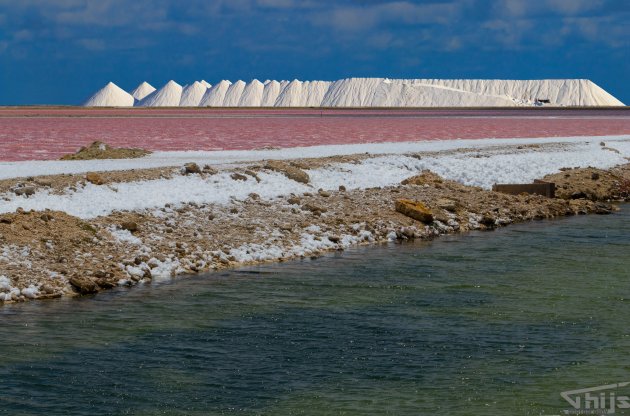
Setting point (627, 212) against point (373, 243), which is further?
point (627, 212)

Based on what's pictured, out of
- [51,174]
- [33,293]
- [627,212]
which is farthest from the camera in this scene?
[627,212]

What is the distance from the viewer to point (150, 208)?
21.0 m

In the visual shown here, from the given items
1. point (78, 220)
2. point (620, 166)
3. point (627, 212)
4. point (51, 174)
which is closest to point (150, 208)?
point (78, 220)

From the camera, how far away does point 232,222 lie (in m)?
21.2

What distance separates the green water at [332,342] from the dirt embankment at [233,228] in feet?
2.88

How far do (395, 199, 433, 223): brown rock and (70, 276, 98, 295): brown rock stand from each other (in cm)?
1023

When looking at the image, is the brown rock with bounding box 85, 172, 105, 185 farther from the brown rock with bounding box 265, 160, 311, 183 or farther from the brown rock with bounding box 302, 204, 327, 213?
the brown rock with bounding box 265, 160, 311, 183

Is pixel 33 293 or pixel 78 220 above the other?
pixel 78 220

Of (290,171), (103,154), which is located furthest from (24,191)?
(103,154)

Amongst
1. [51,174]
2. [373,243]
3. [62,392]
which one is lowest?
[62,392]

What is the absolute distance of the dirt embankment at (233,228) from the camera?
16750mm

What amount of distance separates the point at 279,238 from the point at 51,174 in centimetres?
678

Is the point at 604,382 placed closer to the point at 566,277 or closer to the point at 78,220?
the point at 566,277

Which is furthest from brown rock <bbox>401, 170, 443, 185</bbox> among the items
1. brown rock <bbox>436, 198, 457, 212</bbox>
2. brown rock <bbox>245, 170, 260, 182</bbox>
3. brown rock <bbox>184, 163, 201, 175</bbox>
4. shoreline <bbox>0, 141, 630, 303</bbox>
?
brown rock <bbox>184, 163, 201, 175</bbox>
